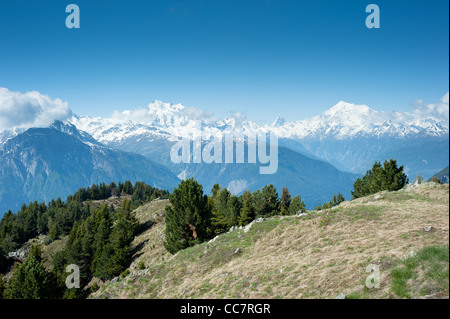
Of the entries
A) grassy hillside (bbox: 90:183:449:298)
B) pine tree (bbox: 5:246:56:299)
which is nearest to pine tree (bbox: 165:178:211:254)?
grassy hillside (bbox: 90:183:449:298)

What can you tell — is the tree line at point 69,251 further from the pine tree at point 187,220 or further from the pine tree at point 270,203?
the pine tree at point 270,203

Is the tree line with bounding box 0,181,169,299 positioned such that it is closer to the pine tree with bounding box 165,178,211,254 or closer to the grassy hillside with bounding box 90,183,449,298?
the pine tree with bounding box 165,178,211,254

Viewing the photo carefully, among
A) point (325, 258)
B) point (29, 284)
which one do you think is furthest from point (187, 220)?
point (29, 284)

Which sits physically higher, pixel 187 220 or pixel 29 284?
pixel 187 220

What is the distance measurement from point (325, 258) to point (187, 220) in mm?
24654

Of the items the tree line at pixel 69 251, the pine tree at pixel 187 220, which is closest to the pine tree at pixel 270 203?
Answer: the tree line at pixel 69 251

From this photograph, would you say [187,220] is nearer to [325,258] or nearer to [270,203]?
[325,258]

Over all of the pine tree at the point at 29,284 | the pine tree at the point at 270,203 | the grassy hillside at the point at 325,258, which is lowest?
the pine tree at the point at 29,284

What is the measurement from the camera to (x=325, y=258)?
20344mm

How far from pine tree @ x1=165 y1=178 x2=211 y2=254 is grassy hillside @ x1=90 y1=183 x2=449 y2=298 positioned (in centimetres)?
487

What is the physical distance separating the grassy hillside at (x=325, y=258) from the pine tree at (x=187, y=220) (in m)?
4.87

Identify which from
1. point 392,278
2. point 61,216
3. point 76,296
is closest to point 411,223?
point 392,278

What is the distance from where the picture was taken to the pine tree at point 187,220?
132ft

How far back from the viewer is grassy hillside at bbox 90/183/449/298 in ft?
44.5
